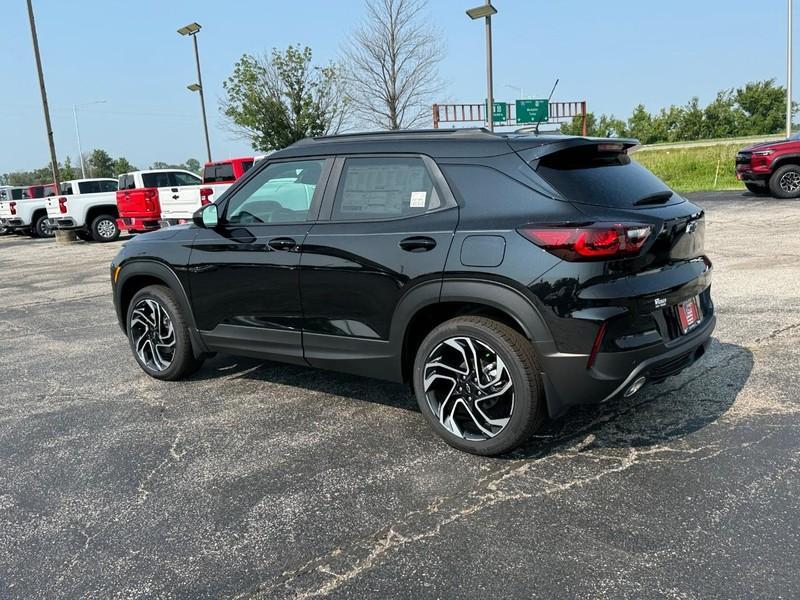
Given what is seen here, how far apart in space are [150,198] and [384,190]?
13699mm

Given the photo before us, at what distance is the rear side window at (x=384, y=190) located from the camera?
3.69 meters

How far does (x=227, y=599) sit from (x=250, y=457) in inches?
49.9

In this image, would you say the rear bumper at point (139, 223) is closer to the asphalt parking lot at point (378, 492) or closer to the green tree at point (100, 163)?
the asphalt parking lot at point (378, 492)

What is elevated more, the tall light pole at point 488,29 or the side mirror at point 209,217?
the tall light pole at point 488,29

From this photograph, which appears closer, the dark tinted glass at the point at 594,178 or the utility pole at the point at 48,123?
the dark tinted glass at the point at 594,178

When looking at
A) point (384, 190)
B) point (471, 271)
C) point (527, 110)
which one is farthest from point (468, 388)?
point (527, 110)

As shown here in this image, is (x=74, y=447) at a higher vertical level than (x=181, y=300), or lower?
lower

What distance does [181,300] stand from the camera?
483 cm

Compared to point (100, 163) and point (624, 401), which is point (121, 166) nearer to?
point (100, 163)

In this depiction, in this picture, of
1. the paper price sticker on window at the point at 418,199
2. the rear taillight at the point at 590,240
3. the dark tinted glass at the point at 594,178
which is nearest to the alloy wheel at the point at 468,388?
the rear taillight at the point at 590,240

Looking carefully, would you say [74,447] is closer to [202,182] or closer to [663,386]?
[663,386]

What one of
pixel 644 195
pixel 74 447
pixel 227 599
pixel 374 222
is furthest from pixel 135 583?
pixel 644 195

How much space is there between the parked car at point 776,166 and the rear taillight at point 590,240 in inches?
Answer: 607

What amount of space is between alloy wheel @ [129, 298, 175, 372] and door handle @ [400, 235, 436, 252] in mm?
2251
